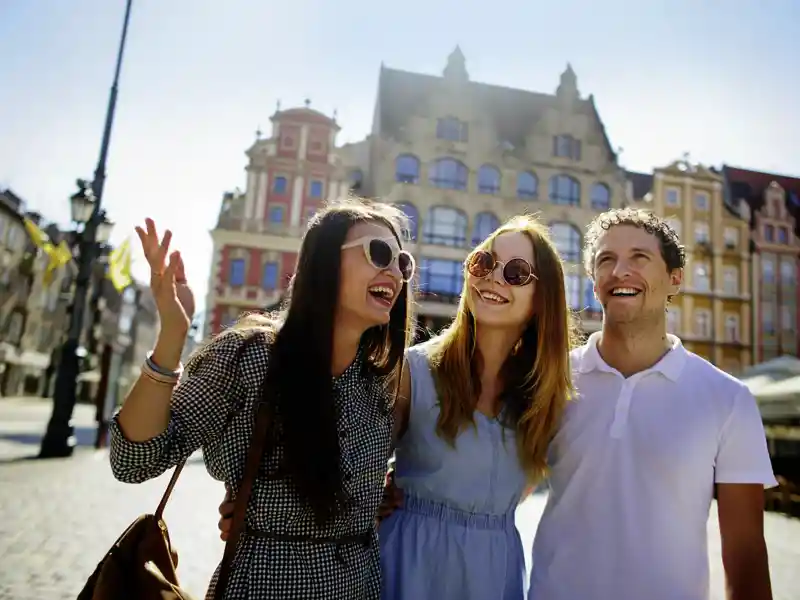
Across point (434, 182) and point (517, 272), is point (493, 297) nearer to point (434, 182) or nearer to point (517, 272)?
point (517, 272)

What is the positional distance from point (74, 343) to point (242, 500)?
1178 cm

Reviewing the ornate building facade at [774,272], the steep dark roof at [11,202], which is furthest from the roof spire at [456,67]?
the steep dark roof at [11,202]

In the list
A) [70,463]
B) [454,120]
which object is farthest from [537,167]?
[70,463]

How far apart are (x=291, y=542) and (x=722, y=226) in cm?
3552

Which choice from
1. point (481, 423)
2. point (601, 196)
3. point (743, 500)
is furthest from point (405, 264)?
point (601, 196)

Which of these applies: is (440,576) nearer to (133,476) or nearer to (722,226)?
(133,476)

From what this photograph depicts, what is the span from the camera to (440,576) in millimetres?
2119

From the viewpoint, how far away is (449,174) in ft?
93.6

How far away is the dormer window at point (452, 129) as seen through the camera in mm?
29000

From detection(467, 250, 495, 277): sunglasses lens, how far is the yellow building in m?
31.0

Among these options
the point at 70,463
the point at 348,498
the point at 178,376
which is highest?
the point at 178,376

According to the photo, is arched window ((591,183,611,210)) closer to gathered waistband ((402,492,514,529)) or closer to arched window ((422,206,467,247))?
arched window ((422,206,467,247))

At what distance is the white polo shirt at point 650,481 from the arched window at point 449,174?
26.5 m

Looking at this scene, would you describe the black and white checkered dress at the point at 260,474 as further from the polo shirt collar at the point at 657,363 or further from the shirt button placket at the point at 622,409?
the polo shirt collar at the point at 657,363
